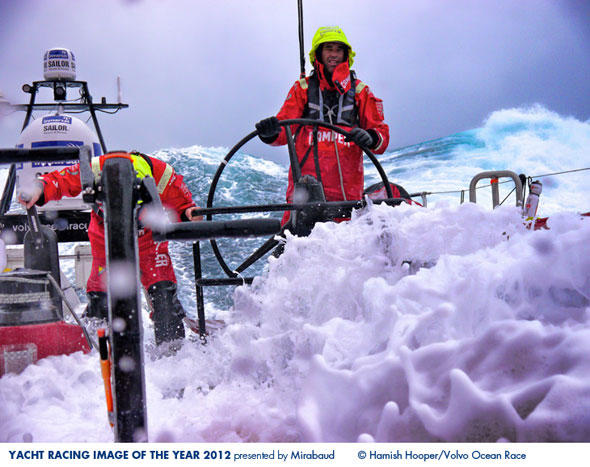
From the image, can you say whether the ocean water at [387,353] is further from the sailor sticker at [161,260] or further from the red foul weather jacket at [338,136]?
the red foul weather jacket at [338,136]

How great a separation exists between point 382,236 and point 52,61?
4015 mm

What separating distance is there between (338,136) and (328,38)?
48cm

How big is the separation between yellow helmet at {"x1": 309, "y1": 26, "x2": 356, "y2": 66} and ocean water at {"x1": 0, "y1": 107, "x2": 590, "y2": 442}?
1.42 meters

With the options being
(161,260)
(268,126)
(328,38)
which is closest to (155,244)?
(161,260)

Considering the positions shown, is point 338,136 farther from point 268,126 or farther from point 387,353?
point 387,353

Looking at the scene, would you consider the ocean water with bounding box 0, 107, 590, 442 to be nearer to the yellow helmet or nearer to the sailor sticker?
the sailor sticker

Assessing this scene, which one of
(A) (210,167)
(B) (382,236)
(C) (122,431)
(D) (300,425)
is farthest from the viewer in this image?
(A) (210,167)

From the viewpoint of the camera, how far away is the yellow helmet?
254 centimetres

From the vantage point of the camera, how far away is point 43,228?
4.45 ft

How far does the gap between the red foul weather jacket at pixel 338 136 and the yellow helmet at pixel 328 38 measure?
0.32 feet

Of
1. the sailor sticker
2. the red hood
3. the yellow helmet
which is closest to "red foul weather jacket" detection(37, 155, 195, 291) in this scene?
the sailor sticker

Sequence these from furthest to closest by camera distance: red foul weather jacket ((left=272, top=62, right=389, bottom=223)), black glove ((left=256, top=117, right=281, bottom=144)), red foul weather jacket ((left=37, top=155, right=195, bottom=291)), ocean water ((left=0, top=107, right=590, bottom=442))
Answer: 1. red foul weather jacket ((left=272, top=62, right=389, bottom=223))
2. red foul weather jacket ((left=37, top=155, right=195, bottom=291))
3. black glove ((left=256, top=117, right=281, bottom=144))
4. ocean water ((left=0, top=107, right=590, bottom=442))
